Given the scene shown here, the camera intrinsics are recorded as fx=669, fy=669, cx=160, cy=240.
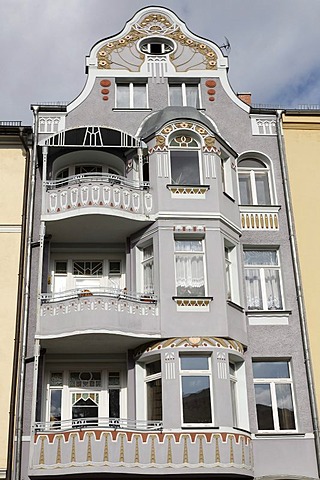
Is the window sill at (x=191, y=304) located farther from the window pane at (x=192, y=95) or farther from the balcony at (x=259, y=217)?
the window pane at (x=192, y=95)

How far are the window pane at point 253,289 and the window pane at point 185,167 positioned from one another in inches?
127

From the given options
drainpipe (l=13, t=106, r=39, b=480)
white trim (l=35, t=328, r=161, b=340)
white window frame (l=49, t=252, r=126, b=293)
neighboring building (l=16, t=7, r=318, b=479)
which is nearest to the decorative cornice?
neighboring building (l=16, t=7, r=318, b=479)

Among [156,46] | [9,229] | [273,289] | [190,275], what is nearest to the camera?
[190,275]

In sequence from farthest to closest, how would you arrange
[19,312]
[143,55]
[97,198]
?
[143,55]
[97,198]
[19,312]

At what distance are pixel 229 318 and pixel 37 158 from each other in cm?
789

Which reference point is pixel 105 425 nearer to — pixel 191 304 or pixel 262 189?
pixel 191 304

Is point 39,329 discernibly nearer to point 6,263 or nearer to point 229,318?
point 6,263

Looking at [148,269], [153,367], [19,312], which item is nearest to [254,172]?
[148,269]

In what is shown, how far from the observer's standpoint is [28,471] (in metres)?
16.8

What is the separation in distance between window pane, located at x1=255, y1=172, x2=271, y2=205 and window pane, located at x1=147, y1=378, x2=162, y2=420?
721 cm

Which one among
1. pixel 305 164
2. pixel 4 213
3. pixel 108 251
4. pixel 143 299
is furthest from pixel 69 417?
pixel 305 164

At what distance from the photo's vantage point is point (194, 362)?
1816 cm

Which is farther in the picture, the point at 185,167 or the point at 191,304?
the point at 185,167

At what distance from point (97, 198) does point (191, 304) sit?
4157 millimetres
